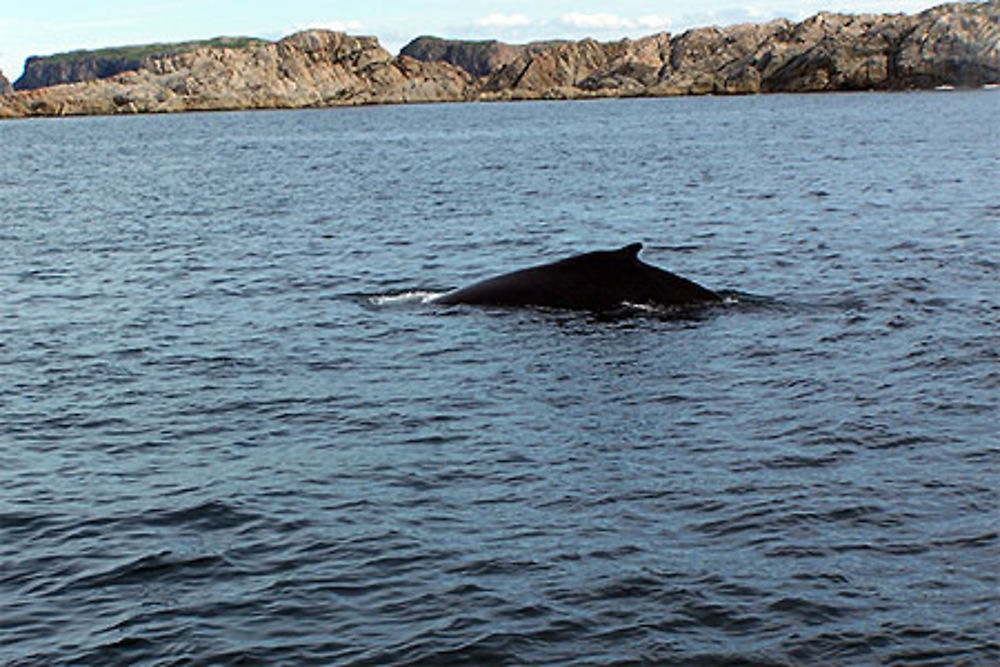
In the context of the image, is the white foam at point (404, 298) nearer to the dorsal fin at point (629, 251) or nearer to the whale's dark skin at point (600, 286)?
the whale's dark skin at point (600, 286)

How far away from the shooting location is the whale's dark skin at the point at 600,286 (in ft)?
69.1

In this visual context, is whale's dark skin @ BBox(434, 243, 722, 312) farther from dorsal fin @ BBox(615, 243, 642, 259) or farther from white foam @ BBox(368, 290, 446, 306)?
white foam @ BBox(368, 290, 446, 306)

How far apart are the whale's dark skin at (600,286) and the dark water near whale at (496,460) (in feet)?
2.16

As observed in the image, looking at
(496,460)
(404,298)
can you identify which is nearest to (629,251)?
(404,298)

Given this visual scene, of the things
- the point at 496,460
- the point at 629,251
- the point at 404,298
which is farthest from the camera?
the point at 404,298

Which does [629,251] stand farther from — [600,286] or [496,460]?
[496,460]

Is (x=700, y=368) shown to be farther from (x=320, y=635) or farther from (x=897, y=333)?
(x=320, y=635)

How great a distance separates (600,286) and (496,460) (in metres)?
8.06

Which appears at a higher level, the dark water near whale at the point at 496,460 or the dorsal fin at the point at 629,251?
the dorsal fin at the point at 629,251

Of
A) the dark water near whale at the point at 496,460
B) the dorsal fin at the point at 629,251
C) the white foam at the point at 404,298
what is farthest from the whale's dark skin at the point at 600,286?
the white foam at the point at 404,298

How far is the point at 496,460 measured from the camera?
13.5m

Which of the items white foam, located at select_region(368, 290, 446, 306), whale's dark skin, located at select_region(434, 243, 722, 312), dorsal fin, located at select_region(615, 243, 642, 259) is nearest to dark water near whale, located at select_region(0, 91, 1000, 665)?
white foam, located at select_region(368, 290, 446, 306)

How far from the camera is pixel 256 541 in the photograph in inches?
445

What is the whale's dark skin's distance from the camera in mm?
21047
